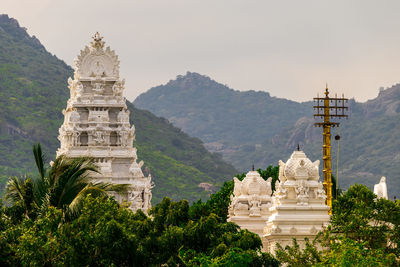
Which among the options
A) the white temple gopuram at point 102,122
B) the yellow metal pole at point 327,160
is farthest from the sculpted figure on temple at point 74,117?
the yellow metal pole at point 327,160

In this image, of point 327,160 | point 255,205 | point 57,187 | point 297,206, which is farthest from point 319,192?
point 57,187

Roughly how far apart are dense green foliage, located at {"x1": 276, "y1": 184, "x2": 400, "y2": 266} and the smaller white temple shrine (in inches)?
357

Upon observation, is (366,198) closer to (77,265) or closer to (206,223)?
(206,223)

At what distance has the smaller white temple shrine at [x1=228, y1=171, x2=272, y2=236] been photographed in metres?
80.8

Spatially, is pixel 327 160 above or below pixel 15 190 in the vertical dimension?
above

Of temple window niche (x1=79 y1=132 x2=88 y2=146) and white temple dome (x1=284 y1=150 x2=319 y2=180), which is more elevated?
temple window niche (x1=79 y1=132 x2=88 y2=146)

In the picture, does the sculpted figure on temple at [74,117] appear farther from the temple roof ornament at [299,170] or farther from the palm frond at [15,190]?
the palm frond at [15,190]

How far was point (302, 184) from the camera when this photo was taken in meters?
69.1

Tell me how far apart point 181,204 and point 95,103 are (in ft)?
141

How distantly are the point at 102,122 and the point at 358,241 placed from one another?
45.0m

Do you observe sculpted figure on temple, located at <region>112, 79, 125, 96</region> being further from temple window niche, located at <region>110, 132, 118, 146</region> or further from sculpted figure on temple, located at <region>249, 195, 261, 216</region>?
sculpted figure on temple, located at <region>249, 195, 261, 216</region>

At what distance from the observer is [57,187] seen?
56531 millimetres

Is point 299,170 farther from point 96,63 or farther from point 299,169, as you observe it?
point 96,63

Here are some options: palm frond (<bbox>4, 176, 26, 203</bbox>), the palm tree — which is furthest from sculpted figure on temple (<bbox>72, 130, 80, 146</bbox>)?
the palm tree
